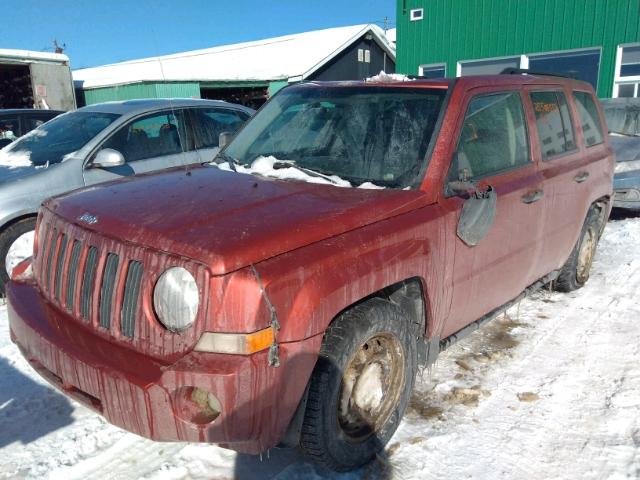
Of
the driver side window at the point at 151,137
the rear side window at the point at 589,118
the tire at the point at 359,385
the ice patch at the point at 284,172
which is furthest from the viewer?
the driver side window at the point at 151,137

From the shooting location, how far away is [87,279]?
249 cm

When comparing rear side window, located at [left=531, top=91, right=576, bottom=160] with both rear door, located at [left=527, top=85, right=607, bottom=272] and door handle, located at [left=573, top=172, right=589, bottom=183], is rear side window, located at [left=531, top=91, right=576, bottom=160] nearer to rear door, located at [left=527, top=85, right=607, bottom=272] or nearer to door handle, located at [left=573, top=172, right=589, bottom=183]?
rear door, located at [left=527, top=85, right=607, bottom=272]

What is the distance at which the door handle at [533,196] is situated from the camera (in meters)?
3.53

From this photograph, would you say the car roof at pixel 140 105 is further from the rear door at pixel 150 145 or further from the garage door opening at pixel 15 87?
the garage door opening at pixel 15 87

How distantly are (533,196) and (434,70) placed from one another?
13274 millimetres

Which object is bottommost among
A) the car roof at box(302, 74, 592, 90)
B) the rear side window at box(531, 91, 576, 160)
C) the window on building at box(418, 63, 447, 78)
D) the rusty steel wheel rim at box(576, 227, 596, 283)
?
the rusty steel wheel rim at box(576, 227, 596, 283)

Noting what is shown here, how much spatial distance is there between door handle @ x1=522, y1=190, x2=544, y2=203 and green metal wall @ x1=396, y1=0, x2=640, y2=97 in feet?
35.4

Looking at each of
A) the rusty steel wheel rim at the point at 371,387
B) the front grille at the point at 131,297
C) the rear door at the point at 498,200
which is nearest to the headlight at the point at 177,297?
the front grille at the point at 131,297

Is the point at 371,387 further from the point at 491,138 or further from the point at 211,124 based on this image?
the point at 211,124

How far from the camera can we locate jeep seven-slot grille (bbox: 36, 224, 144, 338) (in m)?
2.29

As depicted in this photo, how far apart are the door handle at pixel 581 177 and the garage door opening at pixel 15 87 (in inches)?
699

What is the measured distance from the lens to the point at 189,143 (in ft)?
20.1

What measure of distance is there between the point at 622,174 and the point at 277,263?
270 inches

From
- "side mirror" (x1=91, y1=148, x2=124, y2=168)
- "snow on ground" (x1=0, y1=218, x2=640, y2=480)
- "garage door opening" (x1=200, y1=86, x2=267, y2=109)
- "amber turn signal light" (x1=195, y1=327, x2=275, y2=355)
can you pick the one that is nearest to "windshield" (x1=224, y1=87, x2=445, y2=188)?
"amber turn signal light" (x1=195, y1=327, x2=275, y2=355)
